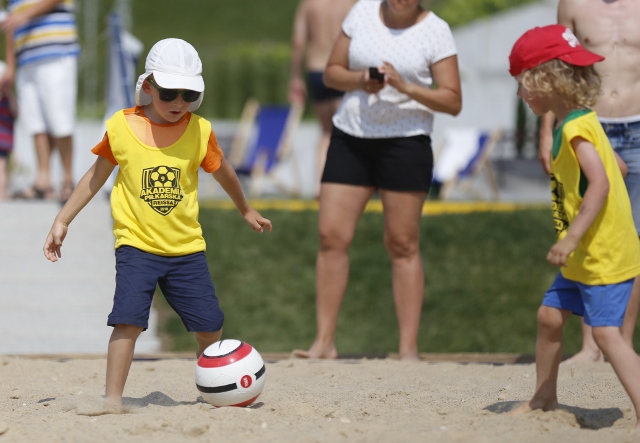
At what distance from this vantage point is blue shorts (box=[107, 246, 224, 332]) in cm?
436

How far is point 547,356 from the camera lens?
13.9ft

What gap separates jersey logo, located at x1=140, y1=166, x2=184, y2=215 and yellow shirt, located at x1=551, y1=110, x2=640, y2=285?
1.57m

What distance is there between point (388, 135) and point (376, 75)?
38cm

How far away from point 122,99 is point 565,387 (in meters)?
5.64

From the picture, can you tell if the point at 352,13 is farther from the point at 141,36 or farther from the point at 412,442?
the point at 141,36

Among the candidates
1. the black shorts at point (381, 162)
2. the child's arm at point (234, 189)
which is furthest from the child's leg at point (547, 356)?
the black shorts at point (381, 162)

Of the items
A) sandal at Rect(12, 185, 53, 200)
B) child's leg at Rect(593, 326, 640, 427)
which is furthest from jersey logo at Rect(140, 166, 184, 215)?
sandal at Rect(12, 185, 53, 200)

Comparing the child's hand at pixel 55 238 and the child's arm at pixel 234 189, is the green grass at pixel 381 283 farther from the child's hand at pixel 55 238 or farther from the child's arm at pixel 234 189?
the child's hand at pixel 55 238

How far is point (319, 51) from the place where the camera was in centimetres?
938

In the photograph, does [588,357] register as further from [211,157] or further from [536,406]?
[211,157]

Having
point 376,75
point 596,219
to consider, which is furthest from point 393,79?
point 596,219

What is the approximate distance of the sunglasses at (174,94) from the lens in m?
4.39

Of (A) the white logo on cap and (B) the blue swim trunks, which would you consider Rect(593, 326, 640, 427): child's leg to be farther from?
(B) the blue swim trunks

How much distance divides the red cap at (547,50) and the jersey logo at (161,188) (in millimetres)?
1477
